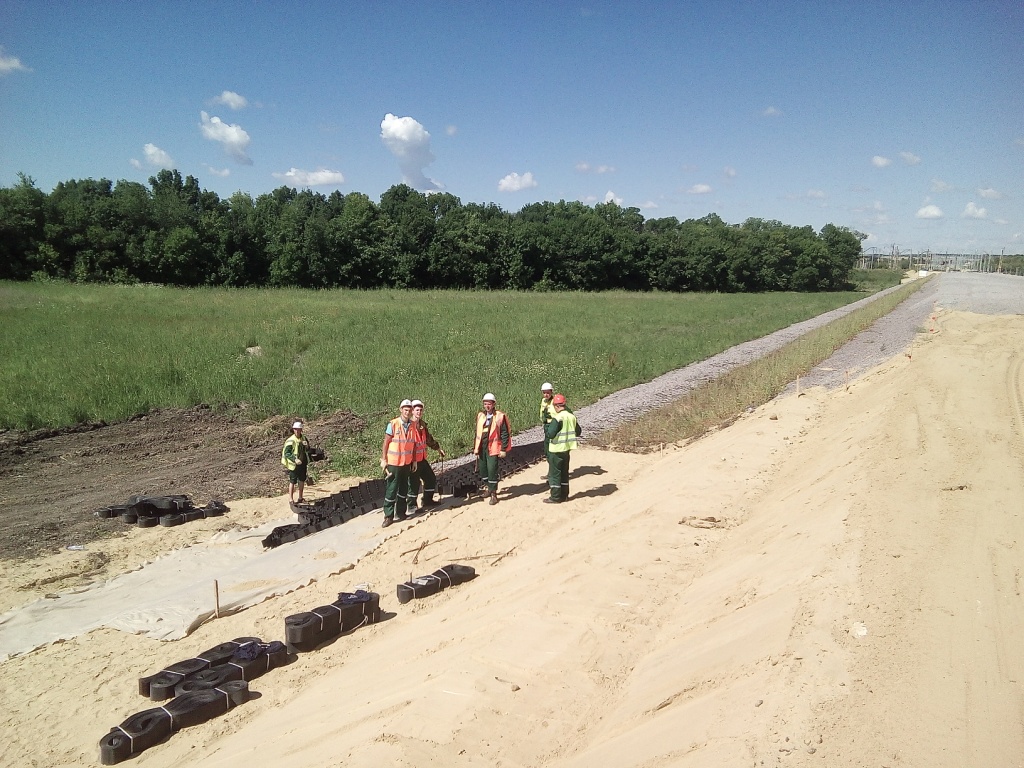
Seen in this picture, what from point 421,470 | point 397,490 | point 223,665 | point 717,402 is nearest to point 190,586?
point 223,665

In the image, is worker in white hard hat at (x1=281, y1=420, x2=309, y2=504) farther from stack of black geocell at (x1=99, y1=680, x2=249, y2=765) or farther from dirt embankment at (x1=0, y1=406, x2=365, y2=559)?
stack of black geocell at (x1=99, y1=680, x2=249, y2=765)

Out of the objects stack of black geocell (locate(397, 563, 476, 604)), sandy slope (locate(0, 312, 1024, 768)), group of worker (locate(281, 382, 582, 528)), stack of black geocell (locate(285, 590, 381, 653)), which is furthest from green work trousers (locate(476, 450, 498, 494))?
stack of black geocell (locate(285, 590, 381, 653))

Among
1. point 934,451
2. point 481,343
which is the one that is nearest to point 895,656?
point 934,451

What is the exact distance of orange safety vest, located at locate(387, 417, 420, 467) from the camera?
9.84m

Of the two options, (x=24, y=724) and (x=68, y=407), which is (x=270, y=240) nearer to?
(x=68, y=407)

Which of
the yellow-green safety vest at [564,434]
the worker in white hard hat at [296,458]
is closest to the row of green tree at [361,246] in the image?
the worker in white hard hat at [296,458]

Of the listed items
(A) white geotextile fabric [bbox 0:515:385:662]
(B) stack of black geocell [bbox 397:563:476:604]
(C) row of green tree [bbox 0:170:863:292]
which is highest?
(C) row of green tree [bbox 0:170:863:292]

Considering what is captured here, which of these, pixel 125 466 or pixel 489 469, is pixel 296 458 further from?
pixel 125 466

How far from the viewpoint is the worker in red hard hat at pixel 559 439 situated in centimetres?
984

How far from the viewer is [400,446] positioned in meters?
9.84

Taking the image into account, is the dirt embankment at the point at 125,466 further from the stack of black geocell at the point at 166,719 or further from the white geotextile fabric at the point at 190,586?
the stack of black geocell at the point at 166,719

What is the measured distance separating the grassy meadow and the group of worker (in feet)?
11.5

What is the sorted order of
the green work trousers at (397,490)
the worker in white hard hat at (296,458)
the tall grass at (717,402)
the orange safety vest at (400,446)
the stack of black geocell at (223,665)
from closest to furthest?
the stack of black geocell at (223,665) < the orange safety vest at (400,446) < the green work trousers at (397,490) < the worker in white hard hat at (296,458) < the tall grass at (717,402)

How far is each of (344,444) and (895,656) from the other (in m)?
12.0
